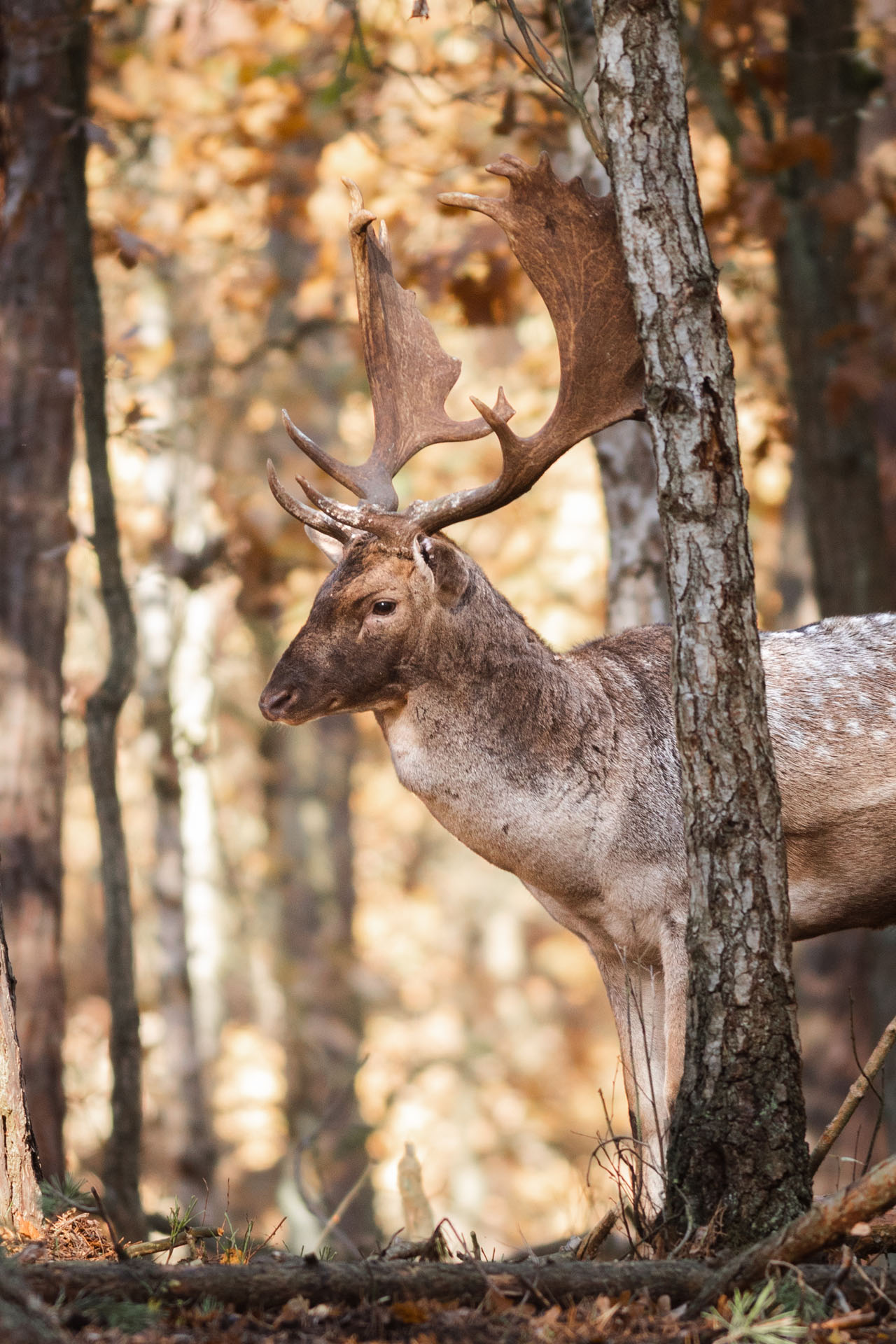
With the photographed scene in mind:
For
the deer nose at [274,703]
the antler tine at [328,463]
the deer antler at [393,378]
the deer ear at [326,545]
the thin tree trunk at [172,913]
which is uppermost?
the deer antler at [393,378]

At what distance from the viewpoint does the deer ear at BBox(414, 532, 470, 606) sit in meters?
5.64

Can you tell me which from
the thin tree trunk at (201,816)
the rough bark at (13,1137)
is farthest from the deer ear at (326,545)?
the thin tree trunk at (201,816)

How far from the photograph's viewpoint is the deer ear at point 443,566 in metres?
5.64

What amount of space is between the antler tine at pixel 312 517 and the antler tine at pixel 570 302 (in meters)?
0.37

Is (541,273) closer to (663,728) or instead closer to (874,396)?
(663,728)

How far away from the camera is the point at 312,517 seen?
5.81 m

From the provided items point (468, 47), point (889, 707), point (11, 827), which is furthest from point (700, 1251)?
point (468, 47)

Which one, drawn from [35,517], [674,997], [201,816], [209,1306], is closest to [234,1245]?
[209,1306]

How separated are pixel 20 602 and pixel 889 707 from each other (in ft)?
15.6

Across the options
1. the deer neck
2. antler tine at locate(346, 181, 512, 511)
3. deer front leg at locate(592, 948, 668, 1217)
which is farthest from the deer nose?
deer front leg at locate(592, 948, 668, 1217)

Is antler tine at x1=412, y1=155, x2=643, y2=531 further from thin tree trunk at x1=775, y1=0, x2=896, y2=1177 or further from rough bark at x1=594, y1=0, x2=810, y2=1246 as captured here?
thin tree trunk at x1=775, y1=0, x2=896, y2=1177

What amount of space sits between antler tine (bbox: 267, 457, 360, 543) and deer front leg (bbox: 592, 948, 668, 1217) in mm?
1980

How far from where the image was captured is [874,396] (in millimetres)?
9305

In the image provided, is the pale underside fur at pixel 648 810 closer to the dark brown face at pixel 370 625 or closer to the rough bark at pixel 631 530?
the dark brown face at pixel 370 625
